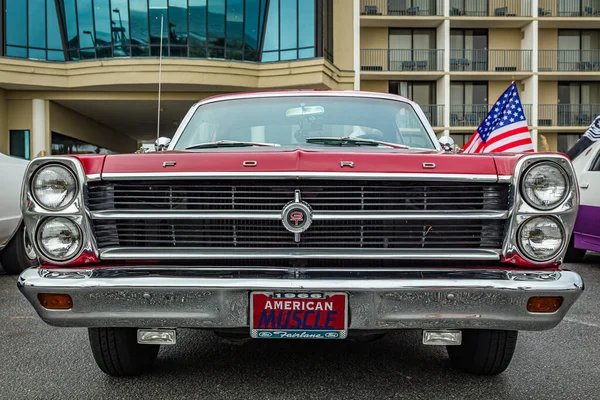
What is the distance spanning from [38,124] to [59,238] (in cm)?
2078

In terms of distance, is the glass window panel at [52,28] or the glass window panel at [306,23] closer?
the glass window panel at [306,23]

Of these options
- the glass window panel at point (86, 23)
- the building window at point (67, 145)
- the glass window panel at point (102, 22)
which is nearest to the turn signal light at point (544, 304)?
Result: the glass window panel at point (102, 22)

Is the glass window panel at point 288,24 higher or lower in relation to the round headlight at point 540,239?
higher

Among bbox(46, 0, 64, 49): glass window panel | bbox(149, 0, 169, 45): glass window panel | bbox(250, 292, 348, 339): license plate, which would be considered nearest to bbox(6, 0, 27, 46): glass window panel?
bbox(46, 0, 64, 49): glass window panel

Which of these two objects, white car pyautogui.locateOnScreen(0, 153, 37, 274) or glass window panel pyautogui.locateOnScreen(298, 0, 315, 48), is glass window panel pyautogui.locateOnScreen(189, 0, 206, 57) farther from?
white car pyautogui.locateOnScreen(0, 153, 37, 274)

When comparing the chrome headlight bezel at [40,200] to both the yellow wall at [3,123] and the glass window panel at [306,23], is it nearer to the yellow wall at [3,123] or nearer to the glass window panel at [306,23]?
the glass window panel at [306,23]

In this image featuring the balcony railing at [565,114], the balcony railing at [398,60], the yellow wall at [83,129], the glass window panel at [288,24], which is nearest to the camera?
the glass window panel at [288,24]

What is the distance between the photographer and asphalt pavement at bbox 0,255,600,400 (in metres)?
2.87

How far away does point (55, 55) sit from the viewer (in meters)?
20.8

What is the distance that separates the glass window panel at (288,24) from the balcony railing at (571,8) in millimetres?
14454

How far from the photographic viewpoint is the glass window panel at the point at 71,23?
2083 cm

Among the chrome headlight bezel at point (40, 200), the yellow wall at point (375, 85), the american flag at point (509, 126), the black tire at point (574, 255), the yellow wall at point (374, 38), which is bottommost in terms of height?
the black tire at point (574, 255)

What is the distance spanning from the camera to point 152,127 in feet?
94.6

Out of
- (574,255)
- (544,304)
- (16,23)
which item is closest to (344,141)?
(544,304)
